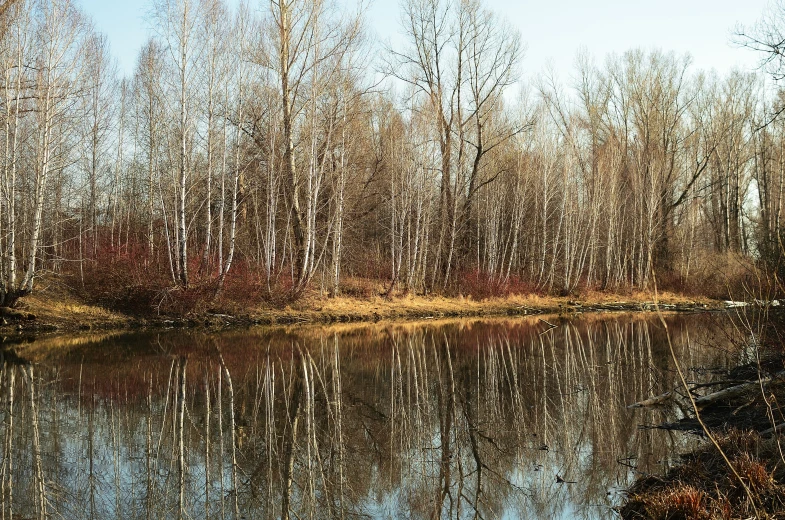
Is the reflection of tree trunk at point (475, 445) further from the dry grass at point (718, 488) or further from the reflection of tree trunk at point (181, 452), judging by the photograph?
the reflection of tree trunk at point (181, 452)

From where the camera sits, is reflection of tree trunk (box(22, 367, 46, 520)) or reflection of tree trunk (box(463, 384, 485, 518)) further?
reflection of tree trunk (box(463, 384, 485, 518))

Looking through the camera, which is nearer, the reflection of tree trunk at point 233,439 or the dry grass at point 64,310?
the reflection of tree trunk at point 233,439

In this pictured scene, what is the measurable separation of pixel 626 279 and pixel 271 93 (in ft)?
71.0

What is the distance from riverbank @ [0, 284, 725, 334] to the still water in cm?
383

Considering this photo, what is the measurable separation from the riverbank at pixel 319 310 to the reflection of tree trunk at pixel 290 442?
376 inches

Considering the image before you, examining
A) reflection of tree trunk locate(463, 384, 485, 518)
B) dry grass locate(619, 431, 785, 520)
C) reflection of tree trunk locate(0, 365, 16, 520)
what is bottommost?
reflection of tree trunk locate(463, 384, 485, 518)

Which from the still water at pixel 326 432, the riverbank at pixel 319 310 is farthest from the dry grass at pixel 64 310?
the still water at pixel 326 432

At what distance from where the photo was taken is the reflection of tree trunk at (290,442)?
510cm

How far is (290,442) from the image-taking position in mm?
6766

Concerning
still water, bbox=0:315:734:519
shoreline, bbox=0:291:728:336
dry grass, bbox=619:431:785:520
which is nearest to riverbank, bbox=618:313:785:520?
dry grass, bbox=619:431:785:520

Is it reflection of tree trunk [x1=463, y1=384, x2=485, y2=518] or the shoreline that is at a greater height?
the shoreline

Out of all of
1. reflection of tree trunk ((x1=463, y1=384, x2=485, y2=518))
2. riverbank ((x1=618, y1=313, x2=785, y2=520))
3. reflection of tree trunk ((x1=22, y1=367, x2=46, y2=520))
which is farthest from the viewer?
reflection of tree trunk ((x1=463, y1=384, x2=485, y2=518))

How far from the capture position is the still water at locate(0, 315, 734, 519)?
5.21m

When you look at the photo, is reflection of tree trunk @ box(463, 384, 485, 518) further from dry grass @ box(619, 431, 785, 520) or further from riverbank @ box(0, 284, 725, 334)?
riverbank @ box(0, 284, 725, 334)
